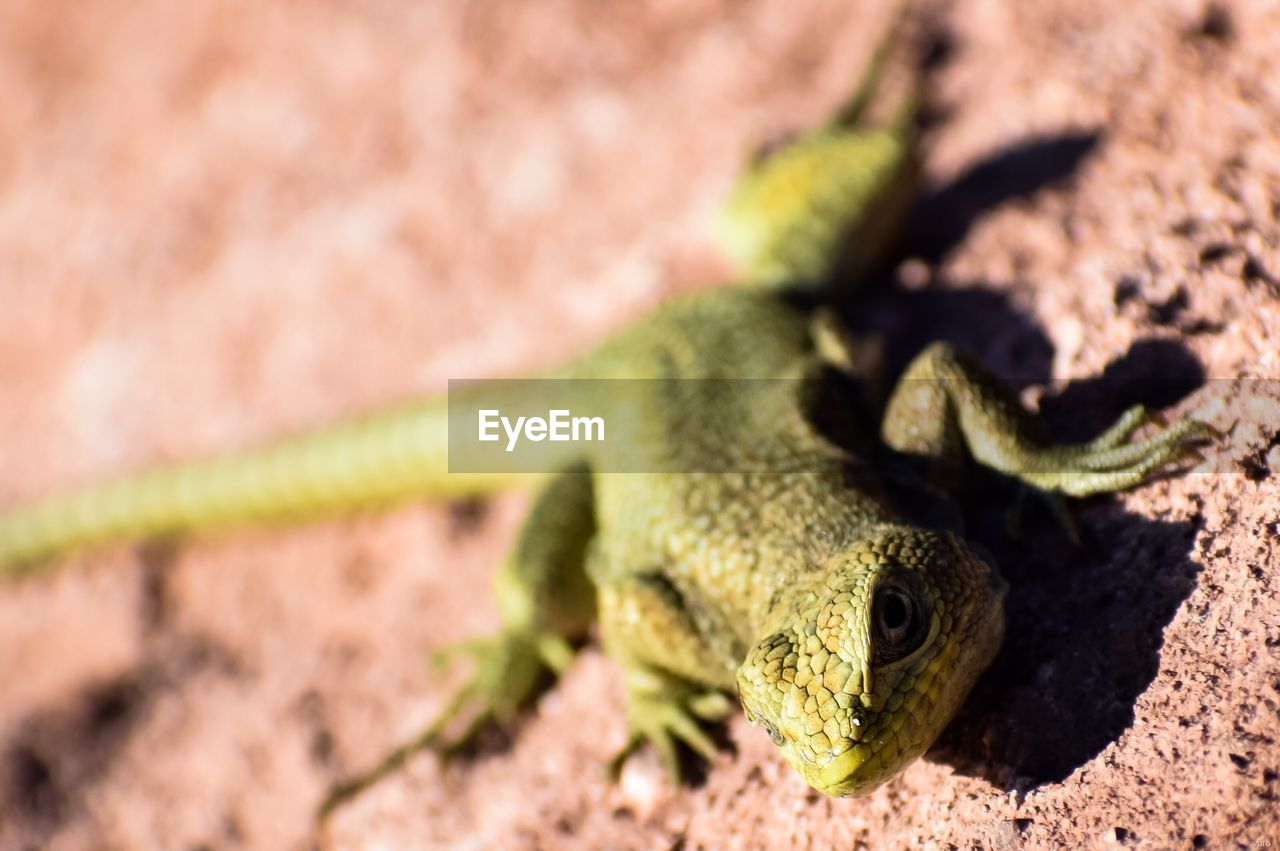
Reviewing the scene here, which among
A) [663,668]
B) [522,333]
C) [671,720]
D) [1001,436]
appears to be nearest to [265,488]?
[522,333]

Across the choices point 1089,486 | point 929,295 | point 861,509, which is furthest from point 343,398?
point 1089,486

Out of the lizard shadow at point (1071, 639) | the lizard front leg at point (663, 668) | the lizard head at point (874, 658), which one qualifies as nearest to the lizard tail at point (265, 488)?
the lizard front leg at point (663, 668)

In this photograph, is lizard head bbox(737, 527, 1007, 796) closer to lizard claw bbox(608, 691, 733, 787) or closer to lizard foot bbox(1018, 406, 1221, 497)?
lizard foot bbox(1018, 406, 1221, 497)

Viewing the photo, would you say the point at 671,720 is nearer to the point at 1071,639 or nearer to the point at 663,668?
the point at 663,668

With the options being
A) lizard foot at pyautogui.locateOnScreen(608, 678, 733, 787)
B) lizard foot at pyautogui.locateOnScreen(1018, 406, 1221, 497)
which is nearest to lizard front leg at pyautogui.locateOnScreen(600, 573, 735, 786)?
lizard foot at pyautogui.locateOnScreen(608, 678, 733, 787)

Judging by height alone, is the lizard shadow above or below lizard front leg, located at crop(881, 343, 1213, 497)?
below
